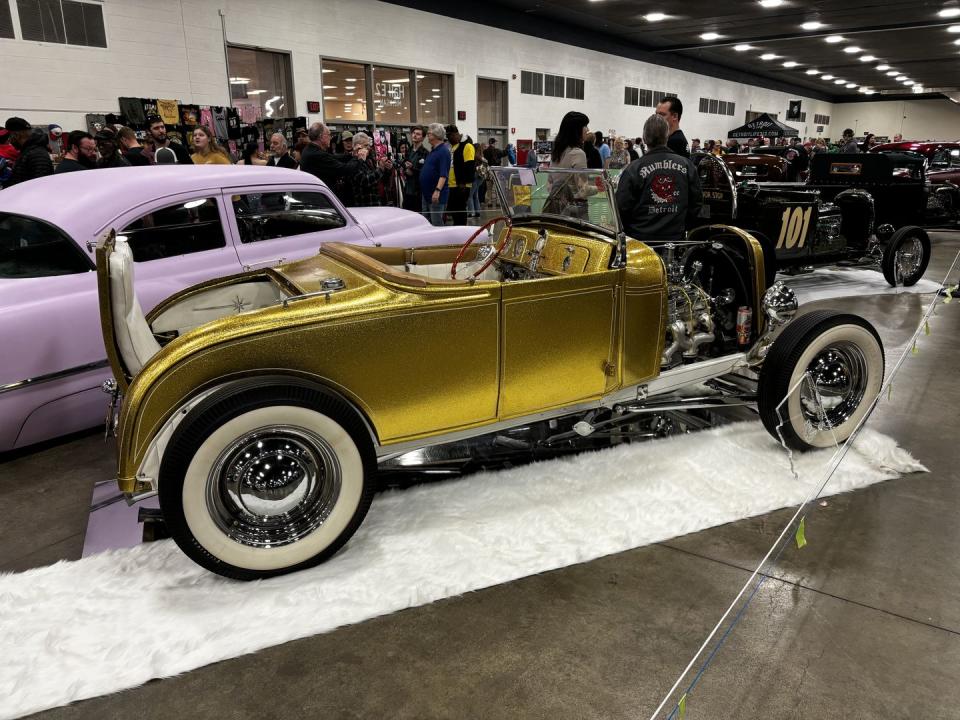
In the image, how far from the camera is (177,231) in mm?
4152

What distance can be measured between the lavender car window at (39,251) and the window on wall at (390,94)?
998 cm

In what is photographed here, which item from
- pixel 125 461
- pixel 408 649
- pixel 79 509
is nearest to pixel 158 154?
pixel 79 509

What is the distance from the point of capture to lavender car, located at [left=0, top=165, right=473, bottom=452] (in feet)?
11.4

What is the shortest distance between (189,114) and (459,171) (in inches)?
170

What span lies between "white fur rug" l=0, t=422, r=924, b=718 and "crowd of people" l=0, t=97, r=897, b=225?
1762mm

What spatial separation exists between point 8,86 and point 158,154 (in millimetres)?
2976

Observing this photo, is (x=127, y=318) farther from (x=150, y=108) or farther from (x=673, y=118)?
(x=150, y=108)

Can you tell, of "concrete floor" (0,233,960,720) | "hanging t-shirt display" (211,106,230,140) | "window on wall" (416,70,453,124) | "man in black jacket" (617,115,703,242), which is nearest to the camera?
"concrete floor" (0,233,960,720)

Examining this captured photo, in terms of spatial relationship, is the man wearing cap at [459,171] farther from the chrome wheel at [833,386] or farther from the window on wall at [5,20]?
the chrome wheel at [833,386]

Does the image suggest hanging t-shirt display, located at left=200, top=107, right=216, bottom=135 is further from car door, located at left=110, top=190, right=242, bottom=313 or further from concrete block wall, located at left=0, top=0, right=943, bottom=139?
car door, located at left=110, top=190, right=242, bottom=313

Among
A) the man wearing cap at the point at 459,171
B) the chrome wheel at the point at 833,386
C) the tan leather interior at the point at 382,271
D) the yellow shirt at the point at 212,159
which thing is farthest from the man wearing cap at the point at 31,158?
the chrome wheel at the point at 833,386

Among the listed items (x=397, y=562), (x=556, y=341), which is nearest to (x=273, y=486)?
(x=397, y=562)

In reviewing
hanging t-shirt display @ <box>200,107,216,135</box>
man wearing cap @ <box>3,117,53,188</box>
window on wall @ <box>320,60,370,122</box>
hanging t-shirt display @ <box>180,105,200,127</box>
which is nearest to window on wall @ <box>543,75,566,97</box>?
window on wall @ <box>320,60,370,122</box>

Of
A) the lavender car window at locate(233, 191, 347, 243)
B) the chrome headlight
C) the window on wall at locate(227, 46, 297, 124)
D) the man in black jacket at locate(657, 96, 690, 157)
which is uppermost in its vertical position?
the window on wall at locate(227, 46, 297, 124)
